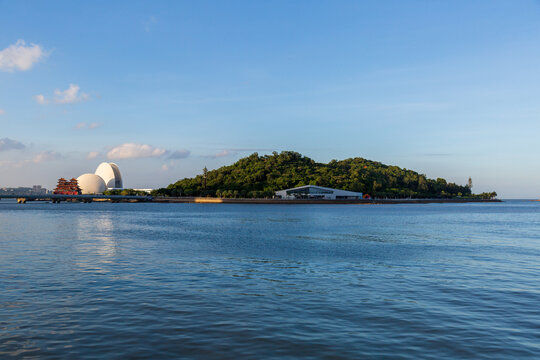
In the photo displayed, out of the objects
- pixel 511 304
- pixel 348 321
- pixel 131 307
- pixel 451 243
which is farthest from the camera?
pixel 451 243

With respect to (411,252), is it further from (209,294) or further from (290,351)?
(290,351)

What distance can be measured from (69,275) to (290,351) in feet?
47.4

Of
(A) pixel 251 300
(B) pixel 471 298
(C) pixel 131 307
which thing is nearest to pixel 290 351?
(A) pixel 251 300

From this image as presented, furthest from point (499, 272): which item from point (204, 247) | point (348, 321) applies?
point (204, 247)

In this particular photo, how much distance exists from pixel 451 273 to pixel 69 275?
19.5 metres

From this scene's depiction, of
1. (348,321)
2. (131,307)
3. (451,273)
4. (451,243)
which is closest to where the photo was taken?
(348,321)

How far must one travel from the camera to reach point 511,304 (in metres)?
15.3

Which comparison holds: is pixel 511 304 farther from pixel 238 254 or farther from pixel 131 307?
pixel 238 254

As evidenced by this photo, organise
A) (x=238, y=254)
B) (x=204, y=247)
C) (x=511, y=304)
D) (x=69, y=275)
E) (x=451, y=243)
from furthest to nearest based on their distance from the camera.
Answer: (x=451, y=243) < (x=204, y=247) < (x=238, y=254) < (x=69, y=275) < (x=511, y=304)

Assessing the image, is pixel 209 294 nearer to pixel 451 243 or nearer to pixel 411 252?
pixel 411 252

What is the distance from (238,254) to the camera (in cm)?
2891

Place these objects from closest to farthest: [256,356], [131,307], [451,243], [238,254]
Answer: [256,356]
[131,307]
[238,254]
[451,243]

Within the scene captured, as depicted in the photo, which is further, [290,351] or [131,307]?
[131,307]

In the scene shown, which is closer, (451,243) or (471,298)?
(471,298)
